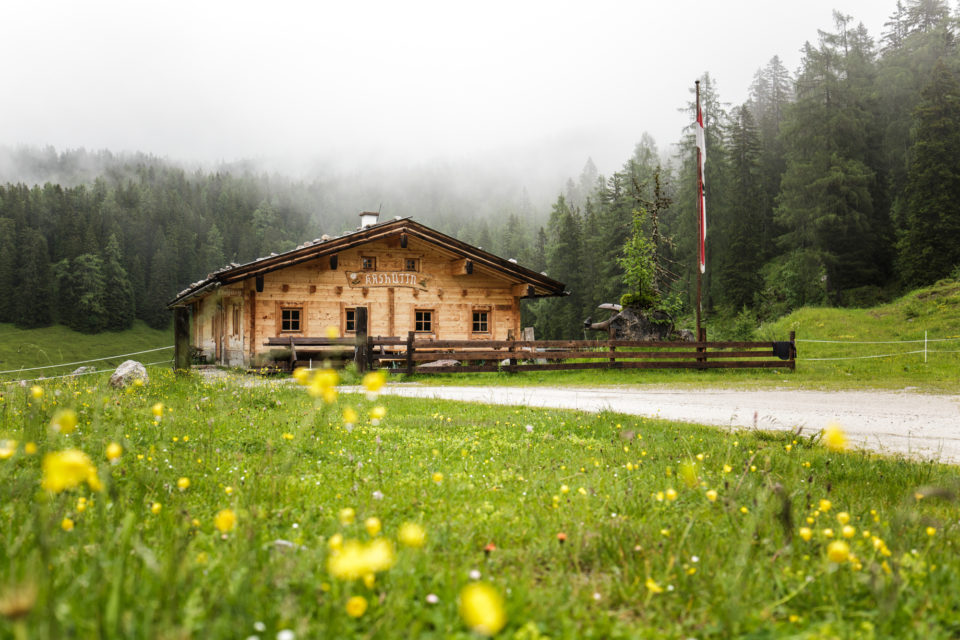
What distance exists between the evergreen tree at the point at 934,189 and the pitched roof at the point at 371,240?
28.9 m

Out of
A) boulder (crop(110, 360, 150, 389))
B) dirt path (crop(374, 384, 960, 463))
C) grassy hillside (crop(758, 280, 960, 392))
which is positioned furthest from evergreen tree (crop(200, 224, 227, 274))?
dirt path (crop(374, 384, 960, 463))

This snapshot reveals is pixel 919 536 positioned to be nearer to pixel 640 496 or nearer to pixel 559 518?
pixel 640 496

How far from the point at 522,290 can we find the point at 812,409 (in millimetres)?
16803

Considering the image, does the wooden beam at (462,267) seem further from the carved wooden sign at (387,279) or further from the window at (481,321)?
the window at (481,321)

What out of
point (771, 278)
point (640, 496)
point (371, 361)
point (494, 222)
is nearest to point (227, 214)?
point (494, 222)

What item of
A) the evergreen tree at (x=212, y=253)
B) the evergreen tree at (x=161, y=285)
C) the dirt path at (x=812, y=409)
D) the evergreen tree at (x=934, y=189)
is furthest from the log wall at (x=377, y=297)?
the evergreen tree at (x=212, y=253)

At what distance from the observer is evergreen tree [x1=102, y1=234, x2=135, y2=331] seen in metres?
85.4

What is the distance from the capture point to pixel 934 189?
40.8m

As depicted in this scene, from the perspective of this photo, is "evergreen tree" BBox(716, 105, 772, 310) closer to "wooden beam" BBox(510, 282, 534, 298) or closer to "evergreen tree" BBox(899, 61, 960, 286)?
"evergreen tree" BBox(899, 61, 960, 286)

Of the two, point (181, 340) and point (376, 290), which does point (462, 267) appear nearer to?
point (376, 290)

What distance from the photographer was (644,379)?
18969mm

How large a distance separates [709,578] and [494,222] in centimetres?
18070

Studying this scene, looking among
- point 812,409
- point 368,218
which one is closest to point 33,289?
point 368,218

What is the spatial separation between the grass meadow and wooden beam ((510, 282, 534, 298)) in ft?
68.6
